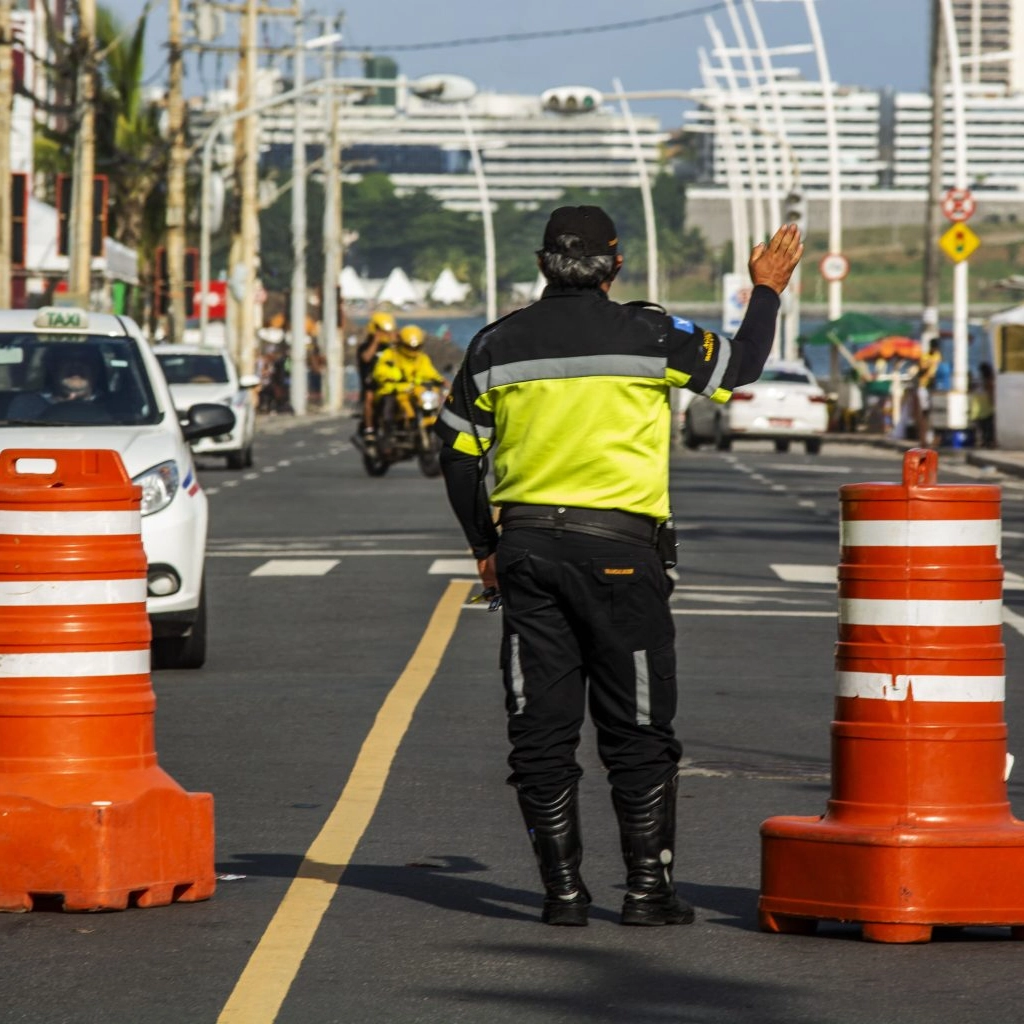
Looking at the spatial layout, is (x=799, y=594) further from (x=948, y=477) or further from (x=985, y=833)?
(x=948, y=477)

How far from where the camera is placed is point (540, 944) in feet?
22.6

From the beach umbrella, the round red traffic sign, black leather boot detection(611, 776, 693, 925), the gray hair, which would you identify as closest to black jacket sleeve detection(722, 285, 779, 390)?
the gray hair

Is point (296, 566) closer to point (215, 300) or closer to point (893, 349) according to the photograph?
point (893, 349)

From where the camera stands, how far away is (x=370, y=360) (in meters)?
32.3

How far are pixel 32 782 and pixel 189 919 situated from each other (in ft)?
1.79

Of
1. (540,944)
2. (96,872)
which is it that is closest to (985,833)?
(540,944)

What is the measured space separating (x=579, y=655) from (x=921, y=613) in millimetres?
869

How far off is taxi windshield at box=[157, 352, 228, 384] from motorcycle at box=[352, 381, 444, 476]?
573 cm

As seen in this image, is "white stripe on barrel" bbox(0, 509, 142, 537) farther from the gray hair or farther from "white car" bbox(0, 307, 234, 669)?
"white car" bbox(0, 307, 234, 669)

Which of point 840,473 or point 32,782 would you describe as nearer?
point 32,782

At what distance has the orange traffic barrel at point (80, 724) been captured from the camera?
23.6 feet

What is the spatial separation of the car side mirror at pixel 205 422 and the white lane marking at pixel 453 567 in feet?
16.9

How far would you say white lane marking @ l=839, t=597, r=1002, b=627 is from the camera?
693cm

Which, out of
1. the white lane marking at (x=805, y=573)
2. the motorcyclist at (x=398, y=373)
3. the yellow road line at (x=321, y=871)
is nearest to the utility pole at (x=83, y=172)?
the motorcyclist at (x=398, y=373)
